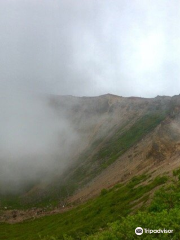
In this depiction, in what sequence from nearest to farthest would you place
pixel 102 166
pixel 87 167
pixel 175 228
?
1. pixel 175 228
2. pixel 102 166
3. pixel 87 167

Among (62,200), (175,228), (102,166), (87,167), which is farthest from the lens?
(87,167)

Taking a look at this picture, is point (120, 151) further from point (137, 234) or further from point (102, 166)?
point (137, 234)

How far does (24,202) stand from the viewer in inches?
7623

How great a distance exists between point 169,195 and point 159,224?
45.0 feet

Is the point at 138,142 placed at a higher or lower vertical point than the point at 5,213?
higher

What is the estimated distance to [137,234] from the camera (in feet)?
69.2

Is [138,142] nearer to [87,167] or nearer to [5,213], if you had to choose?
[87,167]

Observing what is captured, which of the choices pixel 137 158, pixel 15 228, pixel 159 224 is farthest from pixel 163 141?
pixel 159 224

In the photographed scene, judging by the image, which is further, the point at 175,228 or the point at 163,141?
the point at 163,141

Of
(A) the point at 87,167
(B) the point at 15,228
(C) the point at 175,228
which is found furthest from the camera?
(A) the point at 87,167

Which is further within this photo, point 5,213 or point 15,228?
point 5,213

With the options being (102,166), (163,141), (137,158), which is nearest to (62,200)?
(102,166)

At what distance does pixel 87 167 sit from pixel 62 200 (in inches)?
1538

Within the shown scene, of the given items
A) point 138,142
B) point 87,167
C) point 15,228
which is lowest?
point 15,228
